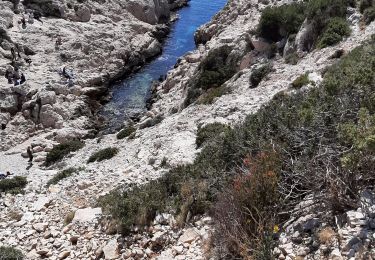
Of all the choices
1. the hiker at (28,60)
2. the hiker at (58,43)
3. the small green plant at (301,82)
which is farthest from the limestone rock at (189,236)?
the hiker at (58,43)

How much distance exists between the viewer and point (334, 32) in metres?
23.7

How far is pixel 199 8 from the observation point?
230ft

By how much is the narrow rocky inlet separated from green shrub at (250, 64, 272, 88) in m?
0.10

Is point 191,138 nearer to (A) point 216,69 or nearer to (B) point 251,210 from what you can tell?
(B) point 251,210

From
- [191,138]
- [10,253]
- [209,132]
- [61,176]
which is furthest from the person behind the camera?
[191,138]

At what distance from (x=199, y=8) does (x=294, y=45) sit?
46.4m

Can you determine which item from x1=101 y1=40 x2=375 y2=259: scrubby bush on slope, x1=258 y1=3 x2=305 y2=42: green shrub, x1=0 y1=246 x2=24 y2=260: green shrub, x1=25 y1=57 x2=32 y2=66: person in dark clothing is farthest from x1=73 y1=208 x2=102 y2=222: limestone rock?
x1=25 y1=57 x2=32 y2=66: person in dark clothing

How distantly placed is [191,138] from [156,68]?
29217mm

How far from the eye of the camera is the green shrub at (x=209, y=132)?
61.2 feet

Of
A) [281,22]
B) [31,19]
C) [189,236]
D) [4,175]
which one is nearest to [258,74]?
[281,22]

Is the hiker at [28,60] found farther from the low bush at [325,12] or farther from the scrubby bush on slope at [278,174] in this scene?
the scrubby bush on slope at [278,174]

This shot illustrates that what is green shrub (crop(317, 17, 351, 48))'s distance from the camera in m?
23.3

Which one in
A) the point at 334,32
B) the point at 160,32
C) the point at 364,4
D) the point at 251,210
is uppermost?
the point at 364,4

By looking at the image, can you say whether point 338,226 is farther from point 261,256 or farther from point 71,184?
point 71,184
